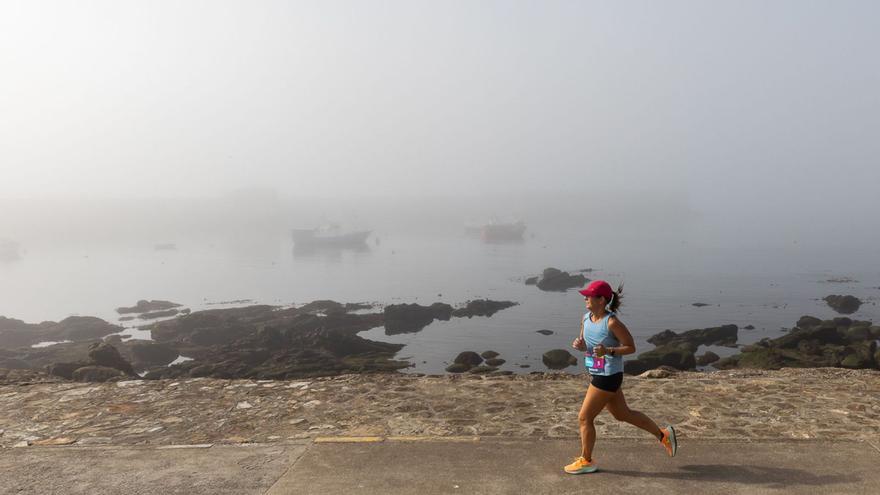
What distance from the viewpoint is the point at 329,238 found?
15925cm

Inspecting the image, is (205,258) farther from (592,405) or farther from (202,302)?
(592,405)

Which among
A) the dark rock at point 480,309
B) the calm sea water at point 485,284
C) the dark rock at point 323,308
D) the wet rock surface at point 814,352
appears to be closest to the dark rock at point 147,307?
the calm sea water at point 485,284

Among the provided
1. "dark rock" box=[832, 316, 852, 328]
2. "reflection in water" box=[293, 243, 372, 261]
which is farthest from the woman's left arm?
"reflection in water" box=[293, 243, 372, 261]

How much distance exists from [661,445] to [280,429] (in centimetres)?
405

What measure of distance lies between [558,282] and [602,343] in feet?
202

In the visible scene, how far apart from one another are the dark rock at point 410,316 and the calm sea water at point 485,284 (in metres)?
1.17

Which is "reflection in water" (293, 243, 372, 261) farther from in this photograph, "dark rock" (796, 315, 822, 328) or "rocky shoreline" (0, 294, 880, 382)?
"dark rock" (796, 315, 822, 328)

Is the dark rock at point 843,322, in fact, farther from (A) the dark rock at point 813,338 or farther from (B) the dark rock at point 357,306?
(B) the dark rock at point 357,306

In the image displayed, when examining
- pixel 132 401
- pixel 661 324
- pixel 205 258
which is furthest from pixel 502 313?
pixel 205 258

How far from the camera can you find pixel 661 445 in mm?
5117

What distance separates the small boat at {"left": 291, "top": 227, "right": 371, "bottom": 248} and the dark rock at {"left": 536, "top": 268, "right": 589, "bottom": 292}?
95927 mm

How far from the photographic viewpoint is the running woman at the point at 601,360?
14.3 ft

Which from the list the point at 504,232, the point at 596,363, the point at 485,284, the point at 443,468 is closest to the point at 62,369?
the point at 443,468

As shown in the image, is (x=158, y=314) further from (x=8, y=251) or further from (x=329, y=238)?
(x=8, y=251)
